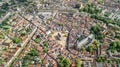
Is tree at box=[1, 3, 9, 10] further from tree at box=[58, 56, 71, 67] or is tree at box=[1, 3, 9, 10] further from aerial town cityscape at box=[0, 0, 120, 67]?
tree at box=[58, 56, 71, 67]

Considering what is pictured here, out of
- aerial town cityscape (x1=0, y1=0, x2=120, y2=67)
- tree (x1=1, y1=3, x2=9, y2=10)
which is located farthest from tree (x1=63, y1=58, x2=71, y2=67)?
tree (x1=1, y1=3, x2=9, y2=10)

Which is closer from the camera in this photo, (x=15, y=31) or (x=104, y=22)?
(x=15, y=31)

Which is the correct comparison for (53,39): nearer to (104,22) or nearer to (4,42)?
(4,42)

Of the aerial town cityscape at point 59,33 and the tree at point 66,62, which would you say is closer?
the tree at point 66,62

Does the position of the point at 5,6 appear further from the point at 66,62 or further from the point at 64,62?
the point at 66,62

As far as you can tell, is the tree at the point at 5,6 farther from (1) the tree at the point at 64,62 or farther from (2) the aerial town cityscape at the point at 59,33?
(1) the tree at the point at 64,62

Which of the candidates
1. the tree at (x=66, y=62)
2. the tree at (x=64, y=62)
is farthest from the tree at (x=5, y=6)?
the tree at (x=66, y=62)

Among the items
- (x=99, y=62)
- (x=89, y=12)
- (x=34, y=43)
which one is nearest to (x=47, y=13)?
(x=89, y=12)

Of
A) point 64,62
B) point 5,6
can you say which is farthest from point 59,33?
point 5,6
